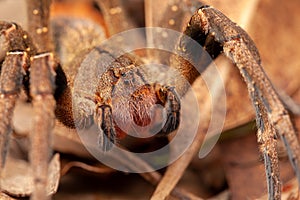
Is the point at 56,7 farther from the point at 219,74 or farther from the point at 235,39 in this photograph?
the point at 235,39

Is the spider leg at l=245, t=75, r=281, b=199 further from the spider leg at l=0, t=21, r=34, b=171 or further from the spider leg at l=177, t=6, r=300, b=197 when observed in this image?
the spider leg at l=0, t=21, r=34, b=171

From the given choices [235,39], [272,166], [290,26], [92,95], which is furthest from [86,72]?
[290,26]

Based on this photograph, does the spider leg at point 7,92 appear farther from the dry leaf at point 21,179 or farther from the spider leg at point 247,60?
the spider leg at point 247,60

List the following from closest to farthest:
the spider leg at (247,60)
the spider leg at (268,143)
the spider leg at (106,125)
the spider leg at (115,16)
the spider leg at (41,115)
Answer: the spider leg at (41,115), the spider leg at (247,60), the spider leg at (268,143), the spider leg at (106,125), the spider leg at (115,16)

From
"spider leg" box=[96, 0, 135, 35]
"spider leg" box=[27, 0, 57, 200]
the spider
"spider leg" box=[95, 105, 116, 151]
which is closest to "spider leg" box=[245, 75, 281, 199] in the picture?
the spider

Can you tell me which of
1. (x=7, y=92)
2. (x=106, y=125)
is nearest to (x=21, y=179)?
(x=106, y=125)

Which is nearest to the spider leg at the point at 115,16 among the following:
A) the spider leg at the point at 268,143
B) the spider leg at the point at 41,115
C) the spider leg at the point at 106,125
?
the spider leg at the point at 106,125

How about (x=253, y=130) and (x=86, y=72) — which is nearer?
(x=86, y=72)

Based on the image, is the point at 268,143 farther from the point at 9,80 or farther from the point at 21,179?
the point at 21,179
